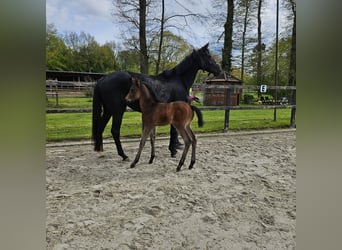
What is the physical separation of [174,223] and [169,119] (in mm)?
468

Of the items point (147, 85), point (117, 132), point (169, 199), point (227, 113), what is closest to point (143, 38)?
point (147, 85)

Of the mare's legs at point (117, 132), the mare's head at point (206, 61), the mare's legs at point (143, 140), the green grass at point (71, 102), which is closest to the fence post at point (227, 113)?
the mare's head at point (206, 61)

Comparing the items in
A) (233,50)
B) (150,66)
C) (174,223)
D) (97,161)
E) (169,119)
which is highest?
(233,50)

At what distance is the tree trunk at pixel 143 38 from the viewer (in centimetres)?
113

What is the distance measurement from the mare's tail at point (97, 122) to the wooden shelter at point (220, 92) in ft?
1.81

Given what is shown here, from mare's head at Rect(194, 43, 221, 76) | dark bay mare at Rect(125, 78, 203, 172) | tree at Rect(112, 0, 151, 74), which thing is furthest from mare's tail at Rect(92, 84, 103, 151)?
mare's head at Rect(194, 43, 221, 76)

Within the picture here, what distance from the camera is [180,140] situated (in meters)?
1.26

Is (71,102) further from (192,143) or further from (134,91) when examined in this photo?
(192,143)

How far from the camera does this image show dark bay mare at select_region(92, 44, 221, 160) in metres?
1.16

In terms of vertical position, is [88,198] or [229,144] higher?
[229,144]
